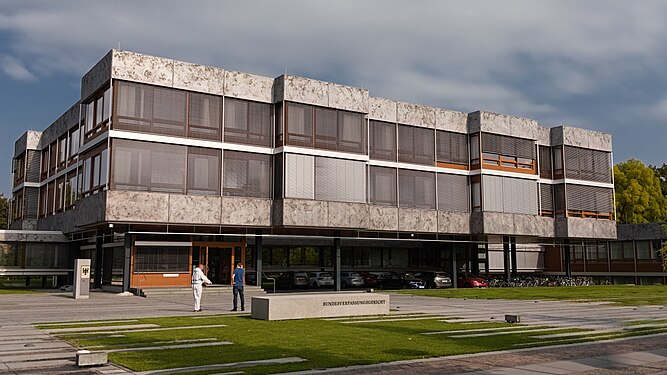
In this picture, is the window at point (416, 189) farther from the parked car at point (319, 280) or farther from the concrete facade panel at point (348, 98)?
the parked car at point (319, 280)

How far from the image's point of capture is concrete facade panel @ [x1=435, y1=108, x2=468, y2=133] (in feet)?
143

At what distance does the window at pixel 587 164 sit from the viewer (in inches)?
1919

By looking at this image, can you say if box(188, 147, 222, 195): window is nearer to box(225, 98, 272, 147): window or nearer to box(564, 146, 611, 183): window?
box(225, 98, 272, 147): window

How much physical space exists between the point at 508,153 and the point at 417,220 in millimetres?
9064

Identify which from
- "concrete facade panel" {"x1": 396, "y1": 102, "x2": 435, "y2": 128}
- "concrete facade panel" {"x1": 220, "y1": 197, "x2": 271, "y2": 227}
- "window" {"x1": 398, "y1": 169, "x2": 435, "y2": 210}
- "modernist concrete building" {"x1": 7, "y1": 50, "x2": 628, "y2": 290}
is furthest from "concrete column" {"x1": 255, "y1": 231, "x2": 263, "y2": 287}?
"concrete facade panel" {"x1": 396, "y1": 102, "x2": 435, "y2": 128}

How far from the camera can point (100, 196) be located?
32.0 meters

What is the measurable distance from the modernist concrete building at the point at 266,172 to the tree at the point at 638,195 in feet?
66.9

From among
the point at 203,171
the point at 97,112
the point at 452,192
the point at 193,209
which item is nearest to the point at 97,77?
the point at 97,112

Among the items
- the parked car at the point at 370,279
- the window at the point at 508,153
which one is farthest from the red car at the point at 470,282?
the window at the point at 508,153

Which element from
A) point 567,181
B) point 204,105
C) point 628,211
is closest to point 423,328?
point 204,105

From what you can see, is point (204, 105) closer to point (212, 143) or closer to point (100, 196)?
point (212, 143)

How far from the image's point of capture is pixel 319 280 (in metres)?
45.4

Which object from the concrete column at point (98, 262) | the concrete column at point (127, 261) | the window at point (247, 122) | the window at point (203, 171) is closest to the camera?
the concrete column at point (127, 261)

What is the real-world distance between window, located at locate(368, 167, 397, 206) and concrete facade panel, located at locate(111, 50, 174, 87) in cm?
1368
